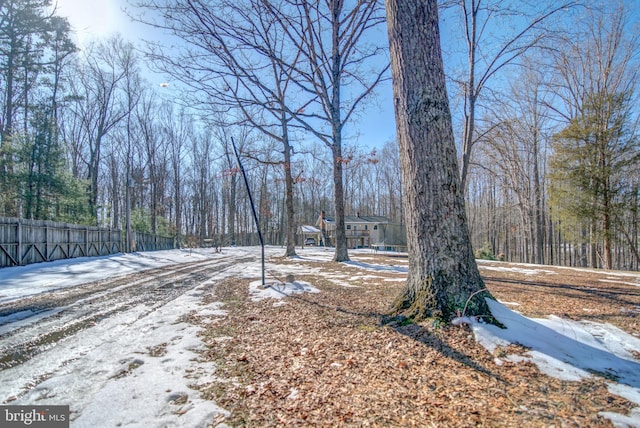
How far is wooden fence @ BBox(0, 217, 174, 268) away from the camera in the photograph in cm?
992

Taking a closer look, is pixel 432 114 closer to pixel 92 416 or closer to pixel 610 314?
pixel 610 314

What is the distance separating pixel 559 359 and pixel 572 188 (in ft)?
44.0

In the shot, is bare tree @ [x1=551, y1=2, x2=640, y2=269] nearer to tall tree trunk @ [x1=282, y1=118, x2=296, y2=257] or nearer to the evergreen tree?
the evergreen tree

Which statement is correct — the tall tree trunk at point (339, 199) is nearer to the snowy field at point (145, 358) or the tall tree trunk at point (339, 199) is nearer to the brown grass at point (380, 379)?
the snowy field at point (145, 358)

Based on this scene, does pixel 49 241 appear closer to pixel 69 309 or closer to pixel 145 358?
pixel 69 309

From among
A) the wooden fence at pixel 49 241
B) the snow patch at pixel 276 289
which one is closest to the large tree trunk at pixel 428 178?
the snow patch at pixel 276 289

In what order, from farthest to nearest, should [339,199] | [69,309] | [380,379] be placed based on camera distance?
[339,199]
[69,309]
[380,379]

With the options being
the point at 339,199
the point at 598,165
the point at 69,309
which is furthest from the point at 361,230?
the point at 69,309

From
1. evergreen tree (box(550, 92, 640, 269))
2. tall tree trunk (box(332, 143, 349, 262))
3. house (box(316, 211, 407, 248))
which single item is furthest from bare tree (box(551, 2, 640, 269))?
house (box(316, 211, 407, 248))

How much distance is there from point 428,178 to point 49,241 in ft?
50.9

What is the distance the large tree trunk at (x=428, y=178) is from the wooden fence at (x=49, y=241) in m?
13.7

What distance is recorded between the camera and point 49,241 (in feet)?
38.9

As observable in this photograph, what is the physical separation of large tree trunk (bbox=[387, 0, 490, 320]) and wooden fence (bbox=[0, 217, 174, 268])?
13.7m

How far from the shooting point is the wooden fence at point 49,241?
9.92 m
